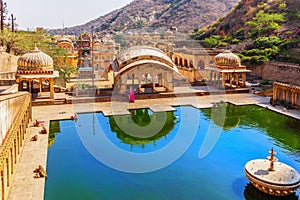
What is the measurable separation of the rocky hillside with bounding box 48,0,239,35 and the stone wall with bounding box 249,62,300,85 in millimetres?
59265

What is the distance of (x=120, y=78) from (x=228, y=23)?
36.5 m

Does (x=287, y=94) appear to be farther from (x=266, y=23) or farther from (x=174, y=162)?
(x=266, y=23)

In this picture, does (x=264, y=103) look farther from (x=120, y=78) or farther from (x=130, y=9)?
(x=130, y=9)

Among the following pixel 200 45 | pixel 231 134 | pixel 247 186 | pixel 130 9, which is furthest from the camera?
pixel 130 9

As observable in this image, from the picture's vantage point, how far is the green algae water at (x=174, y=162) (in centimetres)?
1169

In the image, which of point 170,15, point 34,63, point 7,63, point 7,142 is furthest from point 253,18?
point 170,15

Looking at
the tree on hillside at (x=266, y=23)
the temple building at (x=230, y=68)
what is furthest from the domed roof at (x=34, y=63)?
the tree on hillside at (x=266, y=23)

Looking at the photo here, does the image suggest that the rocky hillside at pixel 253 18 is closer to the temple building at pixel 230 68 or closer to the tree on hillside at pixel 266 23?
the tree on hillside at pixel 266 23

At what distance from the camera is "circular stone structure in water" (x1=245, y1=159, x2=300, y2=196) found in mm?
10734

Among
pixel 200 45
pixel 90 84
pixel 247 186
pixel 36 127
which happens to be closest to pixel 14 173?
pixel 36 127

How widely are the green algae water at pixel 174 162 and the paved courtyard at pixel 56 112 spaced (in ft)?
1.60

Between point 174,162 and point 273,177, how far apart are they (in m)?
4.39

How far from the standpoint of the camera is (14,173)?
12266 millimetres

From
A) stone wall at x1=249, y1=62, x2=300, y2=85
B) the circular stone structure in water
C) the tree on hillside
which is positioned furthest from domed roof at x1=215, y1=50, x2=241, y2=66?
the tree on hillside
